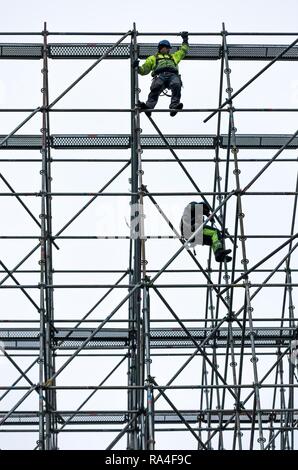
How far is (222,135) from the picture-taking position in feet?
77.9

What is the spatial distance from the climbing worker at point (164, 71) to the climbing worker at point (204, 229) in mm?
1408

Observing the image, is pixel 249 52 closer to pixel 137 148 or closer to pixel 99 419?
pixel 137 148

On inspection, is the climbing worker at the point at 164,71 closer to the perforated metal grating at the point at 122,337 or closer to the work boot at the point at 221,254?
the work boot at the point at 221,254

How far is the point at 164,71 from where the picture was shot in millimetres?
21656

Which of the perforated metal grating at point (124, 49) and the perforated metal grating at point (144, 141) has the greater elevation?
the perforated metal grating at point (124, 49)

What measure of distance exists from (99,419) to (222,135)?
4974 millimetres

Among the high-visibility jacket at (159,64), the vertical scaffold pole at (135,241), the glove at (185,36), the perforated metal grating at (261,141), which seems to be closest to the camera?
the vertical scaffold pole at (135,241)

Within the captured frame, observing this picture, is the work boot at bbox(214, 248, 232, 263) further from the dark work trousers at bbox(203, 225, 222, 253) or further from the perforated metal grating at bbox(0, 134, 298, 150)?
the perforated metal grating at bbox(0, 134, 298, 150)

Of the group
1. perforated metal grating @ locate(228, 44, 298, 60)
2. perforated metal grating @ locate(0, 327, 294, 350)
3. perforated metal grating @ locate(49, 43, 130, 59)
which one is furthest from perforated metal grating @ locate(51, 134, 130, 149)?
perforated metal grating @ locate(0, 327, 294, 350)

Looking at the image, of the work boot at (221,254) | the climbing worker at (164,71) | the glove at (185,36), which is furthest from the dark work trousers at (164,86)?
the work boot at (221,254)

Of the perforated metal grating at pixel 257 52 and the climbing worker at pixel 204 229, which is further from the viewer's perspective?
the perforated metal grating at pixel 257 52

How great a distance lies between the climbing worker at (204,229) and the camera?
21.3m

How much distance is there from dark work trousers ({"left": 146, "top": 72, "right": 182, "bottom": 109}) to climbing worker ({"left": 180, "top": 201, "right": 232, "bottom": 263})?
155 cm
